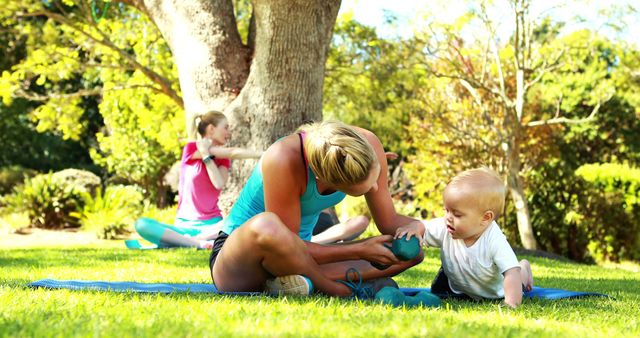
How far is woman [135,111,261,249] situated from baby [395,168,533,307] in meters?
3.99

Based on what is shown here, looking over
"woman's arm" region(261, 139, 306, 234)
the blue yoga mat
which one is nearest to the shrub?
the blue yoga mat

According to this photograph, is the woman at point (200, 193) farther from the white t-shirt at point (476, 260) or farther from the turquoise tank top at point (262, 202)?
the white t-shirt at point (476, 260)

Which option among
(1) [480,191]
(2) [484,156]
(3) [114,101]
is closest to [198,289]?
(1) [480,191]

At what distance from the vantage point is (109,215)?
→ 13.3 metres

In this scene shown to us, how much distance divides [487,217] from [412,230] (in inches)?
16.6

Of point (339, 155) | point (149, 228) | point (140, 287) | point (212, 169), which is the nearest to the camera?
point (339, 155)

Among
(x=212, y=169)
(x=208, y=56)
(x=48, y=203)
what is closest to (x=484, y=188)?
(x=212, y=169)

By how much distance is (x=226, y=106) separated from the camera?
9094 millimetres

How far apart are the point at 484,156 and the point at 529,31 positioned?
354 cm

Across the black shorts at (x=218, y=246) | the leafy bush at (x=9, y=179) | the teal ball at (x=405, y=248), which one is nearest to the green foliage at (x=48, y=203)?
the leafy bush at (x=9, y=179)

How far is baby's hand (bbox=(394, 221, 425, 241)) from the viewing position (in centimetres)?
393

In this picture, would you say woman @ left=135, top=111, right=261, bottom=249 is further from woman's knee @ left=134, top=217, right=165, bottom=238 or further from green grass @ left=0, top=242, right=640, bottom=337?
green grass @ left=0, top=242, right=640, bottom=337

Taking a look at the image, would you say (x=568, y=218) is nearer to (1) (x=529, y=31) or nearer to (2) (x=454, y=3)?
(1) (x=529, y=31)

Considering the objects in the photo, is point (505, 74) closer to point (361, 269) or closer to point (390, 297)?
point (361, 269)
